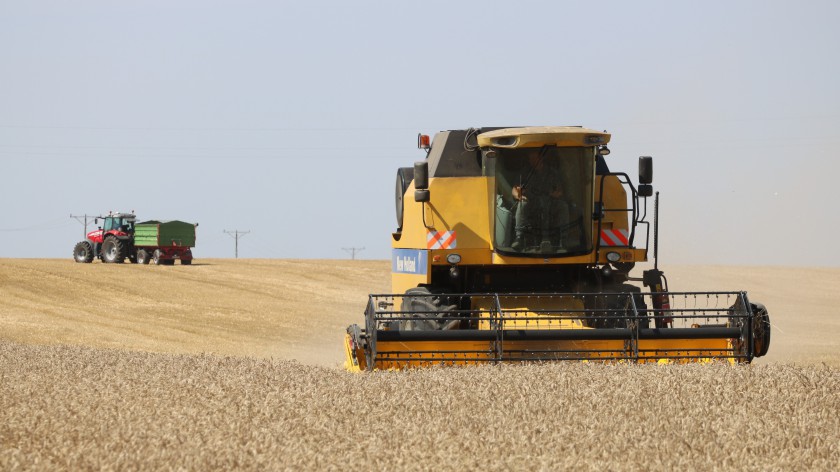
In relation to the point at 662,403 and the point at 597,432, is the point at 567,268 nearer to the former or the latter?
the point at 662,403

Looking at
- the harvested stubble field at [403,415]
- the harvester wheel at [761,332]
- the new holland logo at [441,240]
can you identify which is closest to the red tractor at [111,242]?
the harvested stubble field at [403,415]

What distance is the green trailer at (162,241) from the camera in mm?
37656

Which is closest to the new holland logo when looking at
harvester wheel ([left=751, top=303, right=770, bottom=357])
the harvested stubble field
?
the harvested stubble field

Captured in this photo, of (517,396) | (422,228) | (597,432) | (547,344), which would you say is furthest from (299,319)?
(597,432)

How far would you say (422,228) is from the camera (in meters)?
11.5

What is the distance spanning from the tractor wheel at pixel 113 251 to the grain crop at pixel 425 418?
1125 inches

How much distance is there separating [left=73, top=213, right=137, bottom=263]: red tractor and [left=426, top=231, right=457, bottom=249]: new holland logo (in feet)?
91.2

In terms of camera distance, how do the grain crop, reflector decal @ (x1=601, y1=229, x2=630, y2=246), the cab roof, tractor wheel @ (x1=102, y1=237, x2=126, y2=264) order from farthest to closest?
tractor wheel @ (x1=102, y1=237, x2=126, y2=264), reflector decal @ (x1=601, y1=229, x2=630, y2=246), the cab roof, the grain crop

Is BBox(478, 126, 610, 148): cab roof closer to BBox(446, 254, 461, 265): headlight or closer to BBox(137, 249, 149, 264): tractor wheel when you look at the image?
BBox(446, 254, 461, 265): headlight

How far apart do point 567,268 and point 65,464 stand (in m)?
7.37

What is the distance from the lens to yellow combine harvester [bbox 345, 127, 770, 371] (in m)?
10.8

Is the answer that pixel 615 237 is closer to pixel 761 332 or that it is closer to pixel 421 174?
pixel 761 332

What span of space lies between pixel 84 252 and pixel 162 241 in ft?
8.68

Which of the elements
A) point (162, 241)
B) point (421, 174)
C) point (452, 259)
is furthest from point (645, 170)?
point (162, 241)
